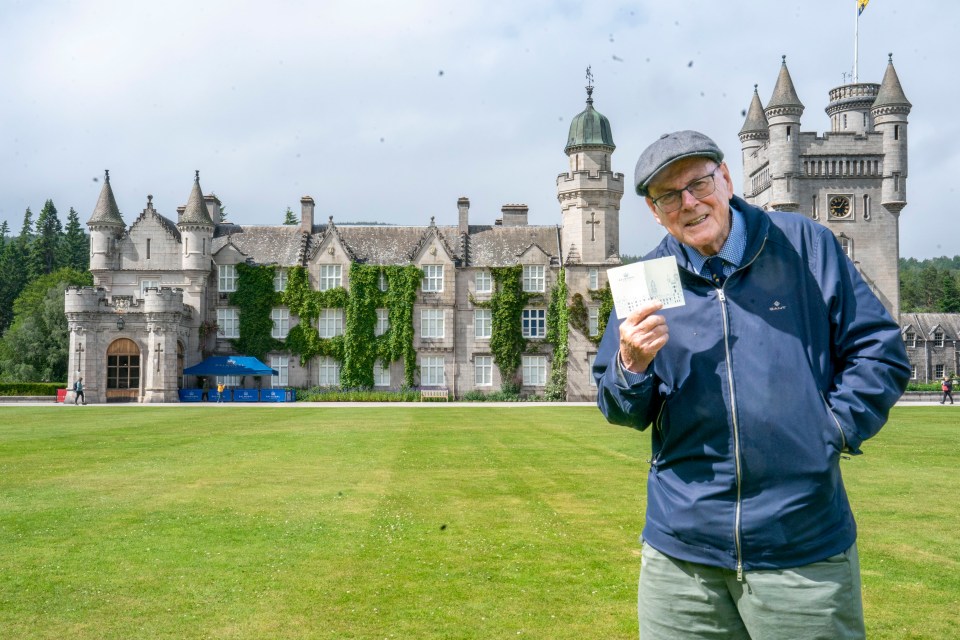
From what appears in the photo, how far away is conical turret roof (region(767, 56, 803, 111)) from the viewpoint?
55344mm

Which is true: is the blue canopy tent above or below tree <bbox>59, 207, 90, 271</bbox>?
below

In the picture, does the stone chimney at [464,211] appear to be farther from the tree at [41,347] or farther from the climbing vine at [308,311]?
the tree at [41,347]

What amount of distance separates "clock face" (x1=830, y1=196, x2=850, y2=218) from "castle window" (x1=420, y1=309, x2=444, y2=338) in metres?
27.0

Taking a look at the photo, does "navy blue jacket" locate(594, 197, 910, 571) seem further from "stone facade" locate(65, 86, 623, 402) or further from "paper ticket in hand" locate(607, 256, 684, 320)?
"stone facade" locate(65, 86, 623, 402)

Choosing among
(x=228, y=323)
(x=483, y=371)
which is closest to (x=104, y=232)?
(x=228, y=323)

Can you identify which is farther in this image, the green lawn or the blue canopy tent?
the blue canopy tent

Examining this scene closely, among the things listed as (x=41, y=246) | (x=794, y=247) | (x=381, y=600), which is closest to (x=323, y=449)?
(x=381, y=600)

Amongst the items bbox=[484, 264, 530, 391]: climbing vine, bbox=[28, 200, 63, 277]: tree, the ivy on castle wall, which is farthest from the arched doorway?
bbox=[28, 200, 63, 277]: tree

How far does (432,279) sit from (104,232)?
65.9 feet

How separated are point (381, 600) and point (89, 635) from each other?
223 cm

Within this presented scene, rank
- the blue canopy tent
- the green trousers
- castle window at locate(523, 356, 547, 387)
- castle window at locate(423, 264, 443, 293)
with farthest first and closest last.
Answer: castle window at locate(423, 264, 443, 293), castle window at locate(523, 356, 547, 387), the blue canopy tent, the green trousers

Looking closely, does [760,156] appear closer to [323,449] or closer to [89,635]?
[323,449]

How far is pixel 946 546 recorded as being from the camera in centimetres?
895

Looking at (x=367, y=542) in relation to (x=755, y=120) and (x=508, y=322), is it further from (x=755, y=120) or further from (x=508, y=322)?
(x=755, y=120)
